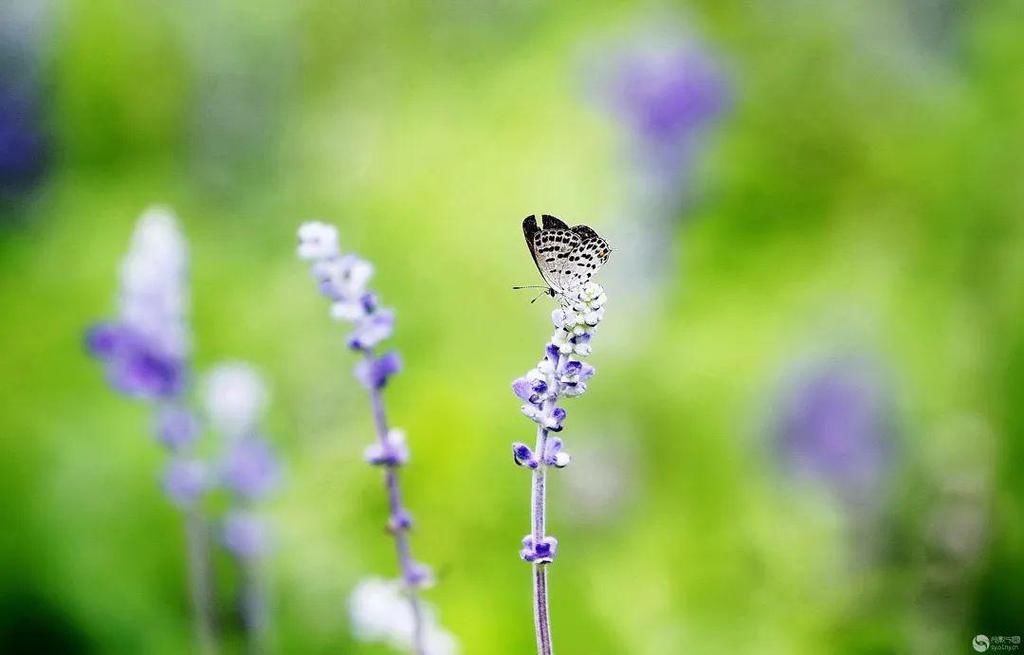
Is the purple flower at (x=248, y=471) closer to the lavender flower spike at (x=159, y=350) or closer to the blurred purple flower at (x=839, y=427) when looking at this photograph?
the lavender flower spike at (x=159, y=350)

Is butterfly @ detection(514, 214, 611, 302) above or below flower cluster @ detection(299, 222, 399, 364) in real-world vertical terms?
above

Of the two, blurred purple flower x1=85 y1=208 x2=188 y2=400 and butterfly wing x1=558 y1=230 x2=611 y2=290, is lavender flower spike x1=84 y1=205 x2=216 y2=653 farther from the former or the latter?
butterfly wing x1=558 y1=230 x2=611 y2=290

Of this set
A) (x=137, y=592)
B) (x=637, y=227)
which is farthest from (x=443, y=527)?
(x=637, y=227)

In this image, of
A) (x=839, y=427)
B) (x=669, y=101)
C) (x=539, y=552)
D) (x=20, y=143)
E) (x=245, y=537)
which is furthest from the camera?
(x=20, y=143)

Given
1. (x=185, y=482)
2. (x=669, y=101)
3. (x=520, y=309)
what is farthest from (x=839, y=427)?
(x=185, y=482)

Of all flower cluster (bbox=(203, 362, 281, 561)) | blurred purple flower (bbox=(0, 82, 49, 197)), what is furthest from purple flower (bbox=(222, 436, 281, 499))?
blurred purple flower (bbox=(0, 82, 49, 197))

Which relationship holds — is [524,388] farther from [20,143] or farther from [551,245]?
[20,143]

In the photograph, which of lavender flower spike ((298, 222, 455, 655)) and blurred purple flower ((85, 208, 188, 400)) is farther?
blurred purple flower ((85, 208, 188, 400))
